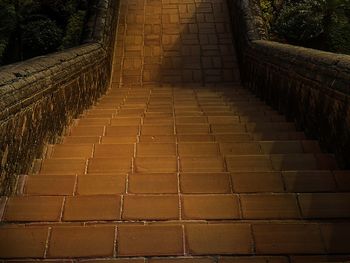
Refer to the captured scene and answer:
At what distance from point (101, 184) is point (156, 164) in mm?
413

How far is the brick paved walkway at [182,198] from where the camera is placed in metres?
1.91

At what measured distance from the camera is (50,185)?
7.67ft

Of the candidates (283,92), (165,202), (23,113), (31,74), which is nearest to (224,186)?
(165,202)

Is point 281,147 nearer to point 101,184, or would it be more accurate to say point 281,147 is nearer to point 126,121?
point 101,184

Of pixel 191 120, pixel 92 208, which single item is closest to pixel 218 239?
pixel 92 208

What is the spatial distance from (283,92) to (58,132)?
7.95ft

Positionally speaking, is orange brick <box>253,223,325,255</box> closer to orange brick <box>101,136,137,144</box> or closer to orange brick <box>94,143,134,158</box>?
orange brick <box>94,143,134,158</box>

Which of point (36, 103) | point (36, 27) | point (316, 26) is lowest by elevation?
point (36, 103)

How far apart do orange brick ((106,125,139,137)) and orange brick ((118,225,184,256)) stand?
1.47m

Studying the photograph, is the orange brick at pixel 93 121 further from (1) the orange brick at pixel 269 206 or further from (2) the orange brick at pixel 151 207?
(1) the orange brick at pixel 269 206

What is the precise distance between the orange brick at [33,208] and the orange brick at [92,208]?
0.06 metres

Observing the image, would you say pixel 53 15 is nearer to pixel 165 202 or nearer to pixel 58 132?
Result: pixel 58 132

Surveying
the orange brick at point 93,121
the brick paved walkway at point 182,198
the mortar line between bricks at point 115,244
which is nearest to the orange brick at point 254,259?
the brick paved walkway at point 182,198

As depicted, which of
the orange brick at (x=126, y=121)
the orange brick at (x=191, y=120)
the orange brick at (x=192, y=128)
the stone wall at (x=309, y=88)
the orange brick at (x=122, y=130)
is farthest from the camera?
the orange brick at (x=191, y=120)
